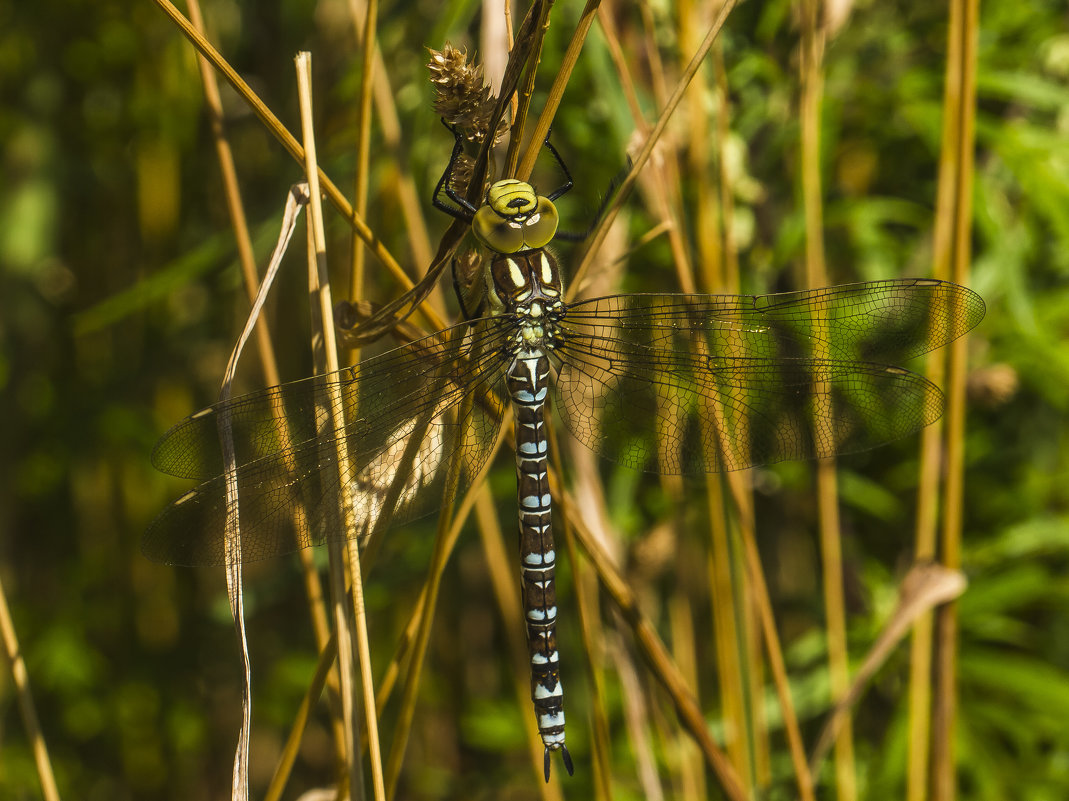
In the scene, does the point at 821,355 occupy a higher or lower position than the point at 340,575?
higher

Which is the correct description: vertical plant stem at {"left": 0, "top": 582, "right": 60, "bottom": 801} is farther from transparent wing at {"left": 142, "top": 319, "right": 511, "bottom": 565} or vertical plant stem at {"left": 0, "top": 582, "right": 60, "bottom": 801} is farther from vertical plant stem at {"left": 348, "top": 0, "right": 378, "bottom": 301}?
vertical plant stem at {"left": 348, "top": 0, "right": 378, "bottom": 301}

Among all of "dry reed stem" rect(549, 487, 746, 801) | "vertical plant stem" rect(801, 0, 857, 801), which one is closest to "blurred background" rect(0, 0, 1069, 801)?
"vertical plant stem" rect(801, 0, 857, 801)

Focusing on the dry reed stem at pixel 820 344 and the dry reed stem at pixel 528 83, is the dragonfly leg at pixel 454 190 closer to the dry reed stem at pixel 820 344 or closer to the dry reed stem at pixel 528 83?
the dry reed stem at pixel 528 83

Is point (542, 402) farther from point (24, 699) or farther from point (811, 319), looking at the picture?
point (24, 699)

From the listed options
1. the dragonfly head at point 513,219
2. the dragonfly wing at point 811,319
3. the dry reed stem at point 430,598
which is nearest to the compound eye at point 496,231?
the dragonfly head at point 513,219

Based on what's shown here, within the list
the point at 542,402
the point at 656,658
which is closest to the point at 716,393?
the point at 542,402

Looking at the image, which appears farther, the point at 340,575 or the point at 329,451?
the point at 329,451

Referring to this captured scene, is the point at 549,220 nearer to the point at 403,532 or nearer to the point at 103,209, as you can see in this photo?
the point at 403,532
